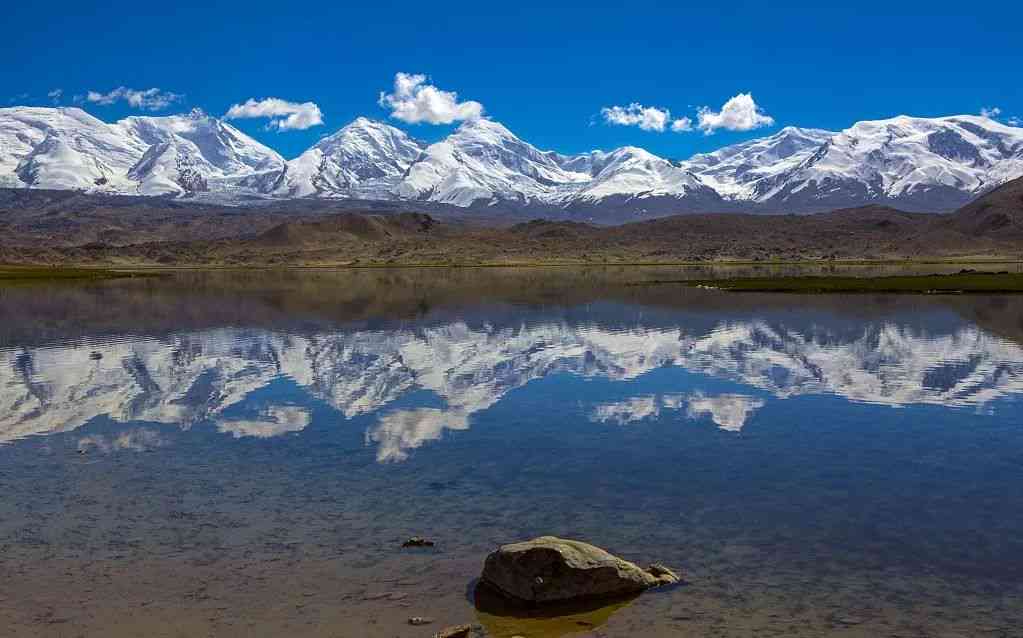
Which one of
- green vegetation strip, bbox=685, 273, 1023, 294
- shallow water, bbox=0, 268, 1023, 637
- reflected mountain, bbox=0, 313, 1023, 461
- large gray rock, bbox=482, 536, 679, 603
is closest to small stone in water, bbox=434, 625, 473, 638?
shallow water, bbox=0, 268, 1023, 637

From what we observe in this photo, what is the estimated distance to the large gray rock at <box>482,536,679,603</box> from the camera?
15672 millimetres

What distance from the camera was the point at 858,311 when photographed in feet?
228

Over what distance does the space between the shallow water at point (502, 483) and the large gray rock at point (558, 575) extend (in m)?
0.53

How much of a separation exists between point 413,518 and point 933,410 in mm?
19630

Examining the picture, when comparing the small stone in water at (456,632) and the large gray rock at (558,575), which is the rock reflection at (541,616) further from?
the small stone in water at (456,632)

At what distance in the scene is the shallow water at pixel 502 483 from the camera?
1541cm

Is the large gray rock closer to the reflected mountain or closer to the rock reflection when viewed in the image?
the rock reflection

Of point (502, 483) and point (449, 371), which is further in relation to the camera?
point (449, 371)

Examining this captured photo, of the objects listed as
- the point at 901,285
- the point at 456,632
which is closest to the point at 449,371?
the point at 456,632

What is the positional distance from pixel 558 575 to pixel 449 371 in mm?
26102

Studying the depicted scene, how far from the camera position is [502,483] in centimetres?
2242

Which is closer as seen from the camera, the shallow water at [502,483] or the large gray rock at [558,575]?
the shallow water at [502,483]

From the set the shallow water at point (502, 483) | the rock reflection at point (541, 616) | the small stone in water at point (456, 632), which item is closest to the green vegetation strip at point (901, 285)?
the shallow water at point (502, 483)

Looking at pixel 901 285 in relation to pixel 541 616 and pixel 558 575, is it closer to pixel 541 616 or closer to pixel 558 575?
pixel 558 575
